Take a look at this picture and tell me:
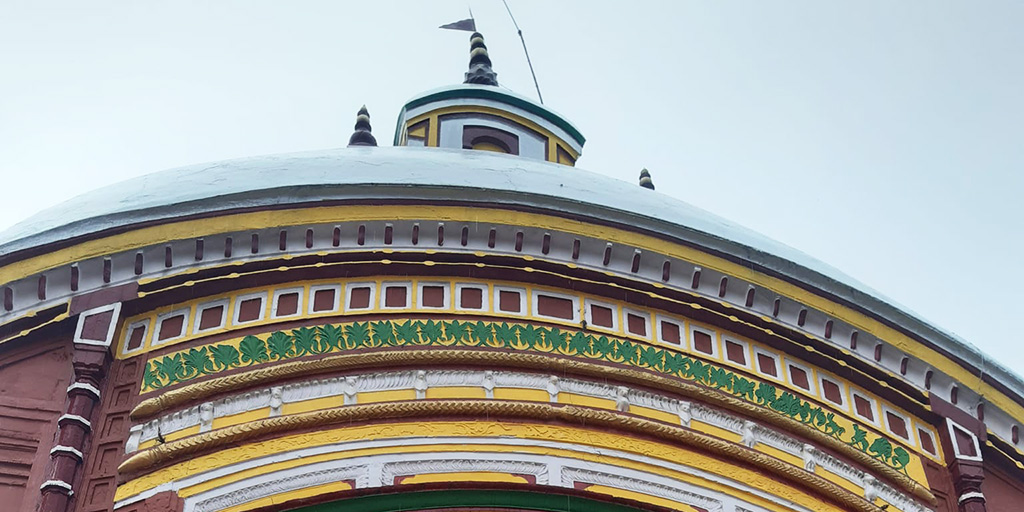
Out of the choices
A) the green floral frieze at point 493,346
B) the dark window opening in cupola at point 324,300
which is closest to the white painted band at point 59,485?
the green floral frieze at point 493,346

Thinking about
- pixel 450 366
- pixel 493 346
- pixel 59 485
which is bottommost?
pixel 59 485

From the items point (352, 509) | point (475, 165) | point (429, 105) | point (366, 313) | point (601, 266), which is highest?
point (429, 105)

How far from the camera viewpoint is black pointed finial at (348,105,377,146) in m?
16.8

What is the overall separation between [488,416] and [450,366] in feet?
1.43

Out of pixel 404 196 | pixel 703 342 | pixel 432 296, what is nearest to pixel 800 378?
pixel 703 342

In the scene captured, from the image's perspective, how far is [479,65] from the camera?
18.5m

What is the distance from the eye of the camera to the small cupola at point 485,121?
55.4 feet

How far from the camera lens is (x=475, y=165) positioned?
415 inches

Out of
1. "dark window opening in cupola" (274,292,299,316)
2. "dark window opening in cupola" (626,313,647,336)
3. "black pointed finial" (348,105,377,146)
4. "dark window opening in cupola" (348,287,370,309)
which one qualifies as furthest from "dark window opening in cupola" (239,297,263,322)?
"black pointed finial" (348,105,377,146)

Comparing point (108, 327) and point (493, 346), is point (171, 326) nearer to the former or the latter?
point (108, 327)

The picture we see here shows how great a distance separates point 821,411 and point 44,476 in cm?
486

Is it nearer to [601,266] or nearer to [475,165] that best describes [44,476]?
[601,266]

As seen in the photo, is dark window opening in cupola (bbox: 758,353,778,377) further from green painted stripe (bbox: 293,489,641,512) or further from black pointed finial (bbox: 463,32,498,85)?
black pointed finial (bbox: 463,32,498,85)

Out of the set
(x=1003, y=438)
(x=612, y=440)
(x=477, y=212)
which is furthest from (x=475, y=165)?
(x=1003, y=438)
